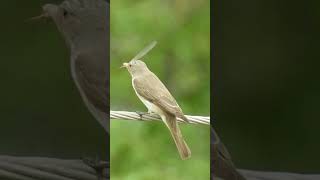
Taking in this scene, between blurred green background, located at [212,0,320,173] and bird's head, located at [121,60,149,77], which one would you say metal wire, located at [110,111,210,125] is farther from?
bird's head, located at [121,60,149,77]

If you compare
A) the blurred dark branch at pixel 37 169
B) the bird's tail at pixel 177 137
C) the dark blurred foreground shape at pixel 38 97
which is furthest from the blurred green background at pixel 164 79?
the blurred dark branch at pixel 37 169

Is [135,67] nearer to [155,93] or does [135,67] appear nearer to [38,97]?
[155,93]

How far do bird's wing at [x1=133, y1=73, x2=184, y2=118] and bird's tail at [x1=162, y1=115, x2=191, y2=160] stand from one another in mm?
51

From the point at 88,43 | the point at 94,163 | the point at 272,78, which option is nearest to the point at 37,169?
the point at 94,163

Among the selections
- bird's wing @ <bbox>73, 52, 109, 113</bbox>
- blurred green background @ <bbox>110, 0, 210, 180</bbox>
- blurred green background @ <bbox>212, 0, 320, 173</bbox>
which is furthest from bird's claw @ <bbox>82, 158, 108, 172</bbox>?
blurred green background @ <bbox>212, 0, 320, 173</bbox>

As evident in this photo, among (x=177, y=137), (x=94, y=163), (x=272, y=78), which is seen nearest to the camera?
(x=94, y=163)

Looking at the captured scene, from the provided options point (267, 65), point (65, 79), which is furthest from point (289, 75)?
point (65, 79)

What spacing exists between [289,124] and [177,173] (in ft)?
2.50

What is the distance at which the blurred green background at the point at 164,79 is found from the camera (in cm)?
360

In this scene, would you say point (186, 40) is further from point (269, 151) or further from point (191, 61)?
point (269, 151)

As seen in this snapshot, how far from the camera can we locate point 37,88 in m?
3.46

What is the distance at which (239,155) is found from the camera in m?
3.63

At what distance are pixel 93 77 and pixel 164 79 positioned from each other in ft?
1.55

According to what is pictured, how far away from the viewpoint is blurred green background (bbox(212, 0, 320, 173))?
359 cm
